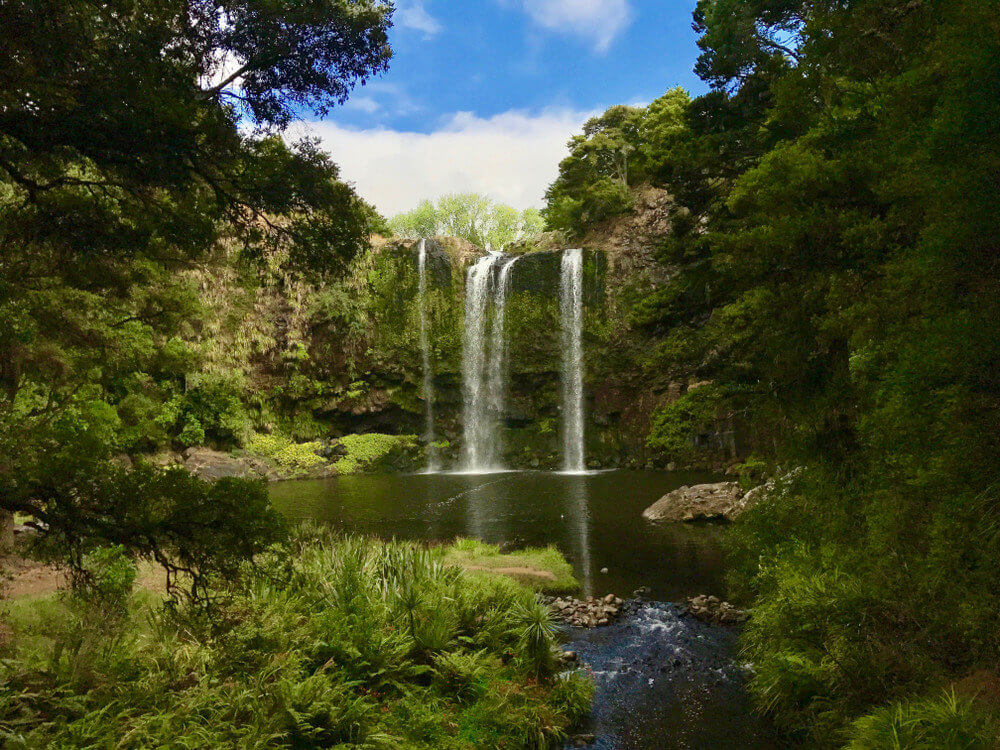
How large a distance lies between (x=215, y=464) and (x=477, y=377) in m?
13.5

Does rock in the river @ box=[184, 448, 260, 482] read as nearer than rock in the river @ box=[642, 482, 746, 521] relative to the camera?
No

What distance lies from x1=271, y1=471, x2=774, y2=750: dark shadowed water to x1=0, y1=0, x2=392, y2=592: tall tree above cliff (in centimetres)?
546

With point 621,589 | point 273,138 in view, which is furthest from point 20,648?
point 621,589

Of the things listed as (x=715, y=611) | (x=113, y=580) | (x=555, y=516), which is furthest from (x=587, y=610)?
(x=555, y=516)

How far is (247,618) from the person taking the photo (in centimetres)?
580

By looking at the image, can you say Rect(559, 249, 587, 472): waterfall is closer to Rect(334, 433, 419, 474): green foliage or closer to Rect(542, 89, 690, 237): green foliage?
Rect(542, 89, 690, 237): green foliage

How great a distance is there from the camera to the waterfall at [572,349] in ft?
99.0

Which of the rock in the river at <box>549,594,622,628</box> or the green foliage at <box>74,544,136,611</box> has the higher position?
the green foliage at <box>74,544,136,611</box>

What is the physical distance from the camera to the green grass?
412 inches

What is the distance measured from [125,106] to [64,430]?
7.01ft

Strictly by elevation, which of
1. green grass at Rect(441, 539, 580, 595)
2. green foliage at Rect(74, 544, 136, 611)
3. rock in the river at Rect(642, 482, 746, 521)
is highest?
green foliage at Rect(74, 544, 136, 611)

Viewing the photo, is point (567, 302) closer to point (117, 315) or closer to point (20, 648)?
point (117, 315)

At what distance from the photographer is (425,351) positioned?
32.6 metres

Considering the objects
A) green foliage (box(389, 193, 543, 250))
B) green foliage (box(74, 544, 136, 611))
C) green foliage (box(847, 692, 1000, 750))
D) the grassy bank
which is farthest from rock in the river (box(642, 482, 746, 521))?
green foliage (box(389, 193, 543, 250))
